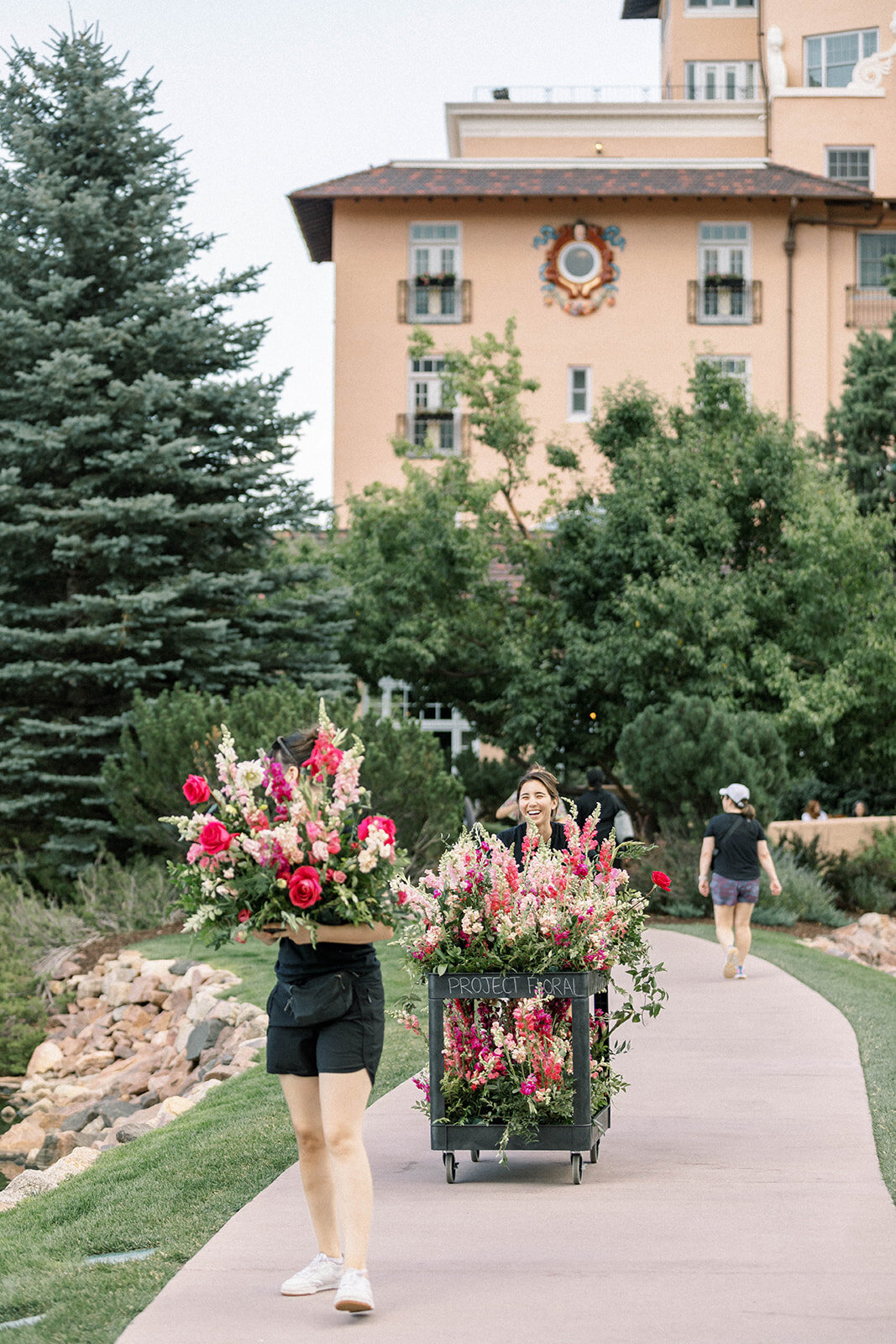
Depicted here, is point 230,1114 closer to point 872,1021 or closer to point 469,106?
point 872,1021

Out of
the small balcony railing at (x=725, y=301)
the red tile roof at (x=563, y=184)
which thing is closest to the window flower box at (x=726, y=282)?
the small balcony railing at (x=725, y=301)

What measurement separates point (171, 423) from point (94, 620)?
3000mm

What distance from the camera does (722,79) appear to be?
46.1 m

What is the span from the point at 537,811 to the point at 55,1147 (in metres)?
6.66

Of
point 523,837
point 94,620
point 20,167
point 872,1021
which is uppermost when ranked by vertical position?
point 20,167

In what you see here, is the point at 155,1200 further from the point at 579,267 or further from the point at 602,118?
the point at 602,118

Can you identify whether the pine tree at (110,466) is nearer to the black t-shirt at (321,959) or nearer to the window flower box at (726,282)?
the black t-shirt at (321,959)

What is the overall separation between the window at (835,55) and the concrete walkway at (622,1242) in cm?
3966

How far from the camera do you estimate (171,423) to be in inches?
893

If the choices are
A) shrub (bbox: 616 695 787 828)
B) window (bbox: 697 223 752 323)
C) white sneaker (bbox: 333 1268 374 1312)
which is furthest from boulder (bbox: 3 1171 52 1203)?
window (bbox: 697 223 752 323)

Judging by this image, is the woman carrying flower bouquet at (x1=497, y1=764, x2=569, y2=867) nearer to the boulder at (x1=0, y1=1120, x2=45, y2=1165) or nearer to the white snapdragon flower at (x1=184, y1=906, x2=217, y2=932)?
the white snapdragon flower at (x1=184, y1=906, x2=217, y2=932)

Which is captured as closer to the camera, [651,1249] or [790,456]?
[651,1249]

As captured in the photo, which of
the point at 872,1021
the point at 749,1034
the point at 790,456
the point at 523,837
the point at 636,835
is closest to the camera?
the point at 523,837

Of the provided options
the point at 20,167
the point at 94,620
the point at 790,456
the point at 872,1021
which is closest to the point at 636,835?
the point at 790,456
